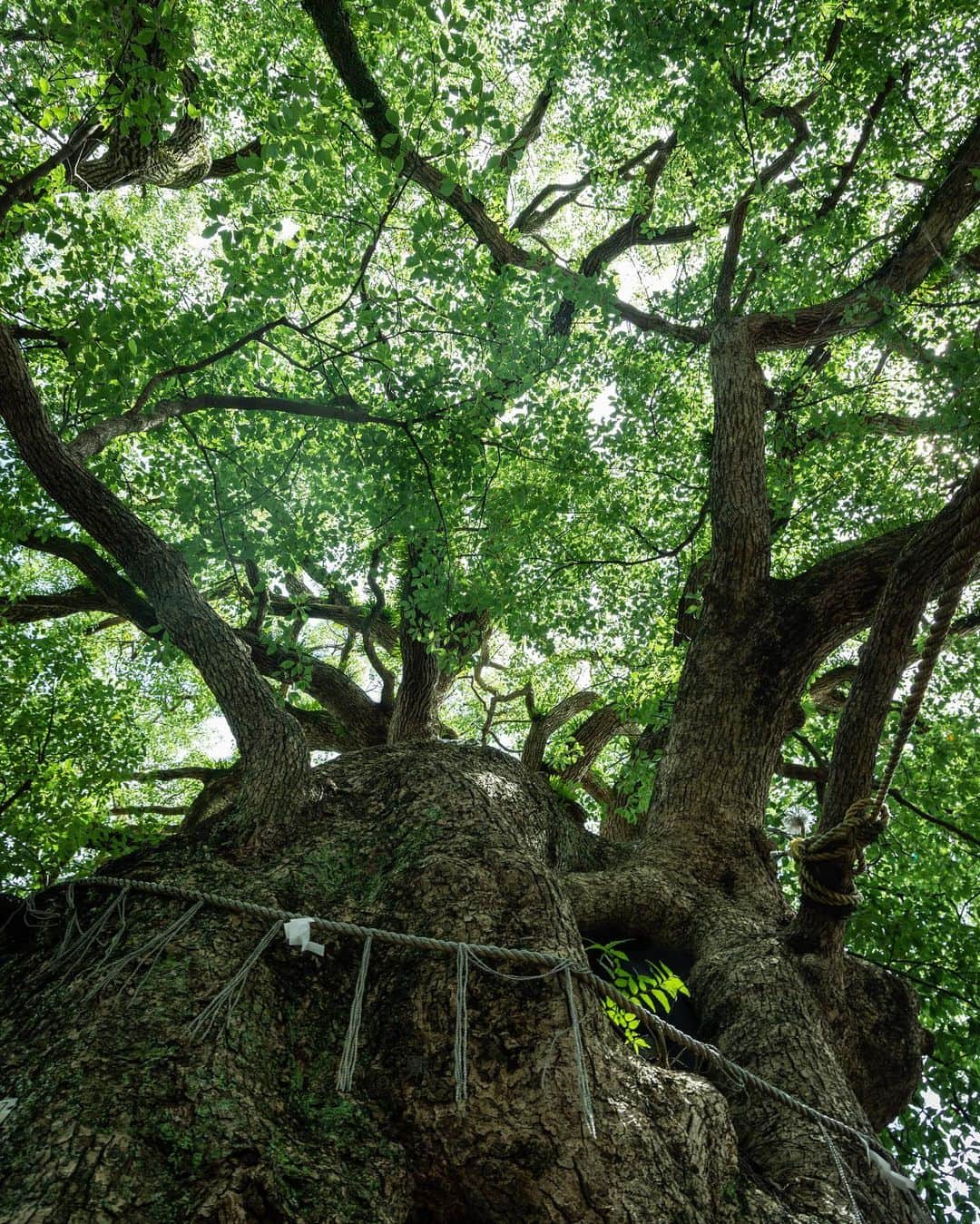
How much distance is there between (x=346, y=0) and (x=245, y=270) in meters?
3.89

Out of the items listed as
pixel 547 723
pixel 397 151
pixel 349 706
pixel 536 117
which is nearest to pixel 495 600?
pixel 547 723

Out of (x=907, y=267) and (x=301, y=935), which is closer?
(x=301, y=935)

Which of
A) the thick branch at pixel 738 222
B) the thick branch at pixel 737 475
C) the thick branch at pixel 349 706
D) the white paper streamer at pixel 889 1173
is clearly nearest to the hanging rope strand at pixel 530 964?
the white paper streamer at pixel 889 1173

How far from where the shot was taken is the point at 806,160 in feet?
21.8

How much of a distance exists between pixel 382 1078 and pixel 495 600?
13.2 feet

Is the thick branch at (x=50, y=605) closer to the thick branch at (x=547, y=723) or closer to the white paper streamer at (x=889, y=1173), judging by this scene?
the thick branch at (x=547, y=723)

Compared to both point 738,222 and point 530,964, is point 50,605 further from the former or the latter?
point 738,222

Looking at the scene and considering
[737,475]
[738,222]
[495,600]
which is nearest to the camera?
[737,475]

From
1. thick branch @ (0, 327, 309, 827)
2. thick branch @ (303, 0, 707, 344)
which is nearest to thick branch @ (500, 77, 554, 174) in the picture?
thick branch @ (303, 0, 707, 344)

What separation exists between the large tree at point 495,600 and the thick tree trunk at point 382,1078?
2cm

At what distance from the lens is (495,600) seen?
6.06 m

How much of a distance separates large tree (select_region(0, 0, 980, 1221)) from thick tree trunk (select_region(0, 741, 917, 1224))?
2cm

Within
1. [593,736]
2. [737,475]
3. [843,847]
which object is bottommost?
[843,847]

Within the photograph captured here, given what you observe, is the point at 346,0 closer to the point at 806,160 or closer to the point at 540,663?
the point at 806,160
